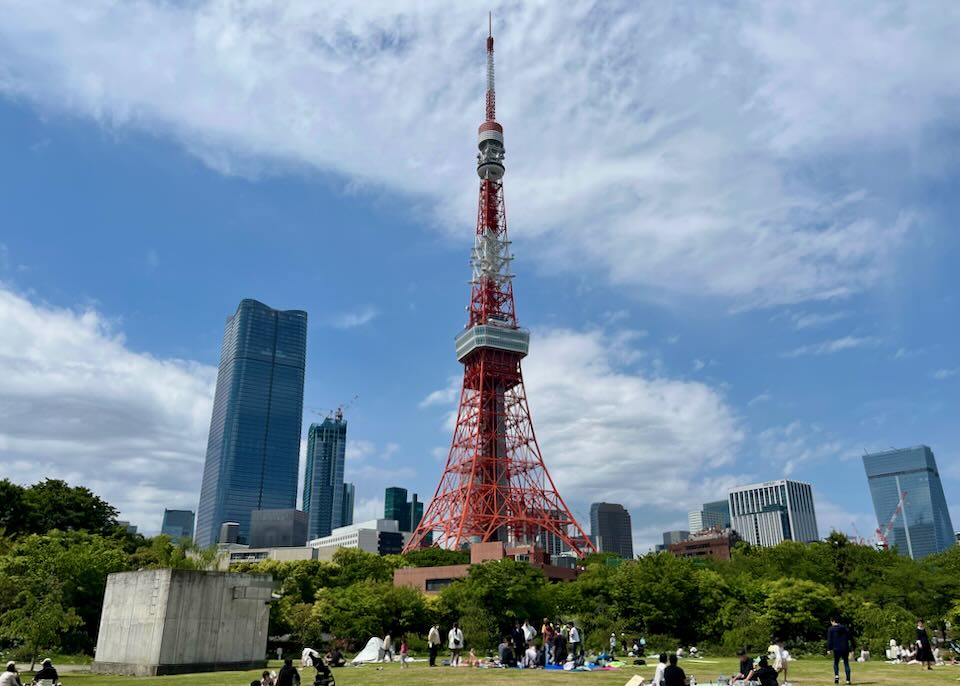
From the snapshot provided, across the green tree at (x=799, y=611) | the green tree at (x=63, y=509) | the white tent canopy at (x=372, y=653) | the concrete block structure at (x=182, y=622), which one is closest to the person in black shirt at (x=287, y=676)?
the concrete block structure at (x=182, y=622)

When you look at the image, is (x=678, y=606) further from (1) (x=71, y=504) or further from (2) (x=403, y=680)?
(1) (x=71, y=504)

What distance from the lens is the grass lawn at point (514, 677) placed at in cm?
2028

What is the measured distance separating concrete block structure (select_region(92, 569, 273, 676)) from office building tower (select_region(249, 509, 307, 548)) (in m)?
148

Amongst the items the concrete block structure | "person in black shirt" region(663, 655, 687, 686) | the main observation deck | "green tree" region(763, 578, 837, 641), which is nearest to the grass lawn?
the concrete block structure

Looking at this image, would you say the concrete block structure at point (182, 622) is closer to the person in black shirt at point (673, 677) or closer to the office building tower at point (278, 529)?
the person in black shirt at point (673, 677)

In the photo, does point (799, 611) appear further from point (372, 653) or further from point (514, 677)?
point (514, 677)

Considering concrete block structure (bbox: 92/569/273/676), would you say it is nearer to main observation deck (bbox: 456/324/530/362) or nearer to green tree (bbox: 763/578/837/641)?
green tree (bbox: 763/578/837/641)

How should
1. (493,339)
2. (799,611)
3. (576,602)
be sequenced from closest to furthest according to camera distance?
(799,611) < (576,602) < (493,339)

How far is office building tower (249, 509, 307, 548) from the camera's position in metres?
173

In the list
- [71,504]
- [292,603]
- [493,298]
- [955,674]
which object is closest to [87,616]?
[292,603]

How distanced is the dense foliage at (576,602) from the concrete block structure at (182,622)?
272 cm

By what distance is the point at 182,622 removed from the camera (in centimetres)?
2870

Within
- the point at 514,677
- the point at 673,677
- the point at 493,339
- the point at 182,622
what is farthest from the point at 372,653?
the point at 493,339

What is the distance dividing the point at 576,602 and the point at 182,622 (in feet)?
85.7
